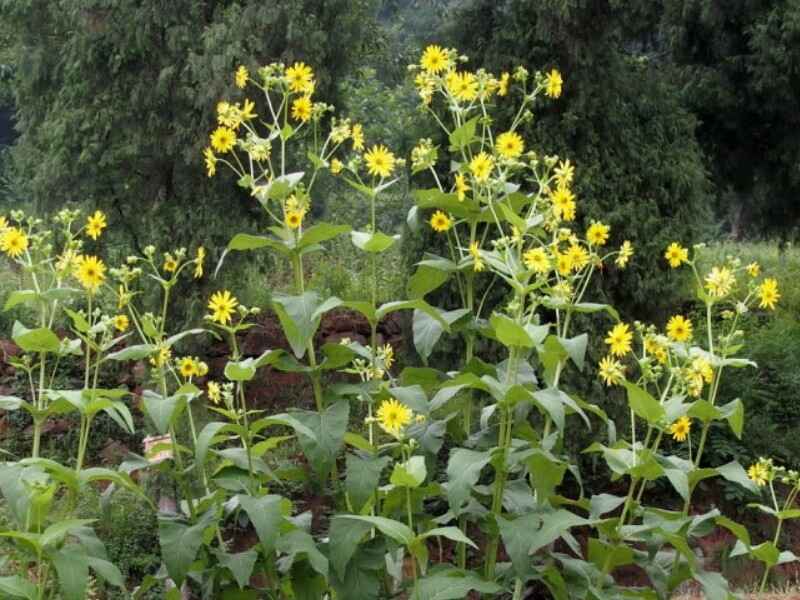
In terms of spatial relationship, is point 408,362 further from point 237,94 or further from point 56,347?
point 56,347

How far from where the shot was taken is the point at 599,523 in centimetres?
287

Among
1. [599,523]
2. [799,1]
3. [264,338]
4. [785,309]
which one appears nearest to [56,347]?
[599,523]

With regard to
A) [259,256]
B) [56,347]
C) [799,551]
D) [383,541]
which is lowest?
[799,551]

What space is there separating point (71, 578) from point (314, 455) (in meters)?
0.58

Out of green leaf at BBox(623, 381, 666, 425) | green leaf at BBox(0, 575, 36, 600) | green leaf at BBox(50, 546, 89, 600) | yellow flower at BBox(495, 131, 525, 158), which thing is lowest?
green leaf at BBox(0, 575, 36, 600)

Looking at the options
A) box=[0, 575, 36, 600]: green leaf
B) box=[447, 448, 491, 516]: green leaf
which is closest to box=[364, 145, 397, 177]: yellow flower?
box=[447, 448, 491, 516]: green leaf

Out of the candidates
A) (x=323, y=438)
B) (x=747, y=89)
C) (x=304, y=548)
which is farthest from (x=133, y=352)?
(x=747, y=89)

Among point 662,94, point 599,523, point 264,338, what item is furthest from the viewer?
point 264,338

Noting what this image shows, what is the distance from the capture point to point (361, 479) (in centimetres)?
268

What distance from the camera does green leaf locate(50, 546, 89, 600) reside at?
8.00ft

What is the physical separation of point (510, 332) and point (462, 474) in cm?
32

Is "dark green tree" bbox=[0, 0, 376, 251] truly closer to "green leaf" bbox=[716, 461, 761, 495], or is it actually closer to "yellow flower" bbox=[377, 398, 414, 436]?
"yellow flower" bbox=[377, 398, 414, 436]

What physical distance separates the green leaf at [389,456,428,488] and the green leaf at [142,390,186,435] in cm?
50

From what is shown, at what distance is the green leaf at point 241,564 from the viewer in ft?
8.73
